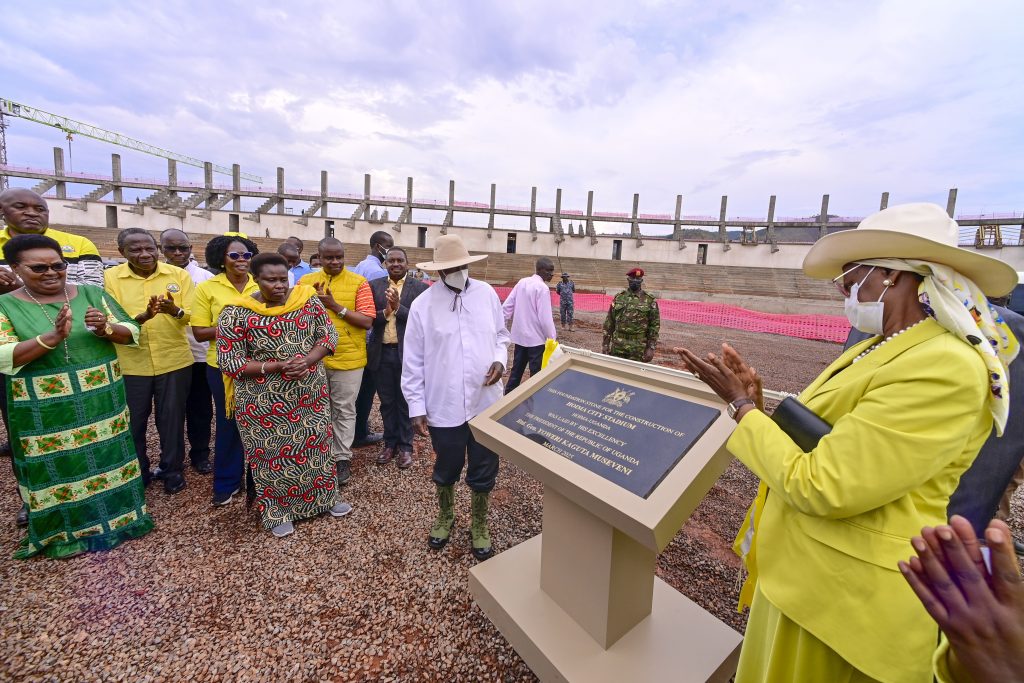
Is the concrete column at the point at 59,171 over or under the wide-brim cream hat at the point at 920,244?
over

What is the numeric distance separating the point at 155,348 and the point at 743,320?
59.1 feet

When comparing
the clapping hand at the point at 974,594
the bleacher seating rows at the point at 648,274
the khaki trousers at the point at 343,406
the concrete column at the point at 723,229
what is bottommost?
the khaki trousers at the point at 343,406

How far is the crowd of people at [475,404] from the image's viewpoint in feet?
3.37

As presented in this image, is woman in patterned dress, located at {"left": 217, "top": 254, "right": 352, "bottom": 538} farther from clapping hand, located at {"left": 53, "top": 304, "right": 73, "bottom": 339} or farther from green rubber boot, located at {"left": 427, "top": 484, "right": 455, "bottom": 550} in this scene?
green rubber boot, located at {"left": 427, "top": 484, "right": 455, "bottom": 550}

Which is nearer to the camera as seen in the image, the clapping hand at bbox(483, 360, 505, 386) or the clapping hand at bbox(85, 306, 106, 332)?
the clapping hand at bbox(85, 306, 106, 332)

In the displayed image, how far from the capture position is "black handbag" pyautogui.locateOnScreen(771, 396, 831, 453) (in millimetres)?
1193

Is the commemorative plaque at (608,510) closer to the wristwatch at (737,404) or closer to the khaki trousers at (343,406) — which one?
the wristwatch at (737,404)

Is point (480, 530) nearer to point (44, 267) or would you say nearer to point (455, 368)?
point (455, 368)

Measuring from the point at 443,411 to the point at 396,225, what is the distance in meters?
33.9

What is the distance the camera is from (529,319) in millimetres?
5371

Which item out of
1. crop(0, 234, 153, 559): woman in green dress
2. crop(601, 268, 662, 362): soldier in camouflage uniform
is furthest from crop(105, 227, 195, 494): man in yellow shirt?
crop(601, 268, 662, 362): soldier in camouflage uniform

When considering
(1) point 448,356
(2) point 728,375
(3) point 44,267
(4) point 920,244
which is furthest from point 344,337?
(4) point 920,244

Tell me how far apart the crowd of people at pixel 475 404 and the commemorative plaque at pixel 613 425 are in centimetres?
28

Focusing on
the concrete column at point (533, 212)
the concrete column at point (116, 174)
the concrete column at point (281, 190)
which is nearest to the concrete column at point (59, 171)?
the concrete column at point (116, 174)
